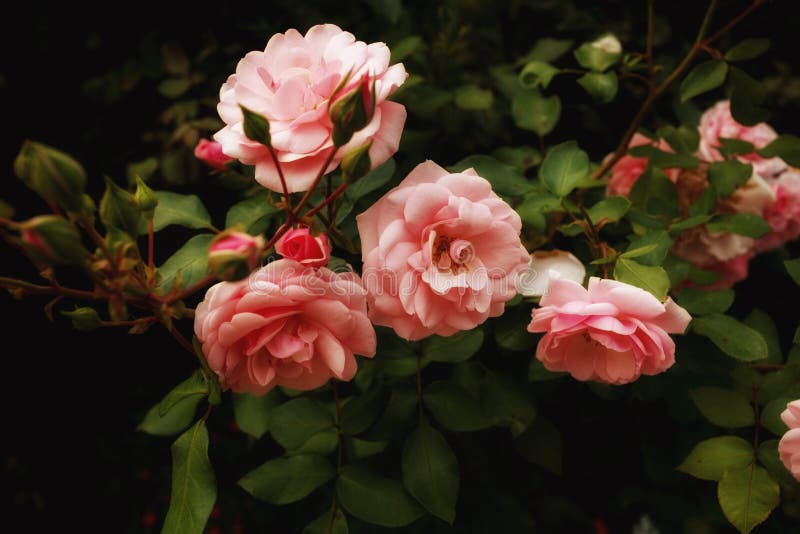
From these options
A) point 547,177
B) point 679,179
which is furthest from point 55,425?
point 679,179

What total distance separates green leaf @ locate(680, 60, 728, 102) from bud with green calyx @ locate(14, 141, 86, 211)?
98 cm

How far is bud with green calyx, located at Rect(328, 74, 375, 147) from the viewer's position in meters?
0.67

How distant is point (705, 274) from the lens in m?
1.13

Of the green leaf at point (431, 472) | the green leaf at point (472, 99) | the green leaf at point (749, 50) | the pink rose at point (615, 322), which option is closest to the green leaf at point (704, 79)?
the green leaf at point (749, 50)

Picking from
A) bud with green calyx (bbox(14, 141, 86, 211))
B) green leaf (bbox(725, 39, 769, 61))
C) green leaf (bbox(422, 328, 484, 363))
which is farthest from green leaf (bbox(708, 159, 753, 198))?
bud with green calyx (bbox(14, 141, 86, 211))

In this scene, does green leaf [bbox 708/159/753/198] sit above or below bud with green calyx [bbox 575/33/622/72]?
below

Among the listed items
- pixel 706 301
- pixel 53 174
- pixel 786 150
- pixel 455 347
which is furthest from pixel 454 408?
pixel 786 150

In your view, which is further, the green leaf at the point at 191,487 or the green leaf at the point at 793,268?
the green leaf at the point at 793,268

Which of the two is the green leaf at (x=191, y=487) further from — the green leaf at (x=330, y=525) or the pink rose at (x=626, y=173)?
the pink rose at (x=626, y=173)

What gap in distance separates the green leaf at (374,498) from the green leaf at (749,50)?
0.96 m

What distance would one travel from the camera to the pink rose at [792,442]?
80 cm

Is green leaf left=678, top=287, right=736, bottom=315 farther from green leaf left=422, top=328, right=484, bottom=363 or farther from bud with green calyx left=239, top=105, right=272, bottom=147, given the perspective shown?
bud with green calyx left=239, top=105, right=272, bottom=147

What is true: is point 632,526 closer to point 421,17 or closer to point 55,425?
point 421,17

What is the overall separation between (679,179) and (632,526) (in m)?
1.54
